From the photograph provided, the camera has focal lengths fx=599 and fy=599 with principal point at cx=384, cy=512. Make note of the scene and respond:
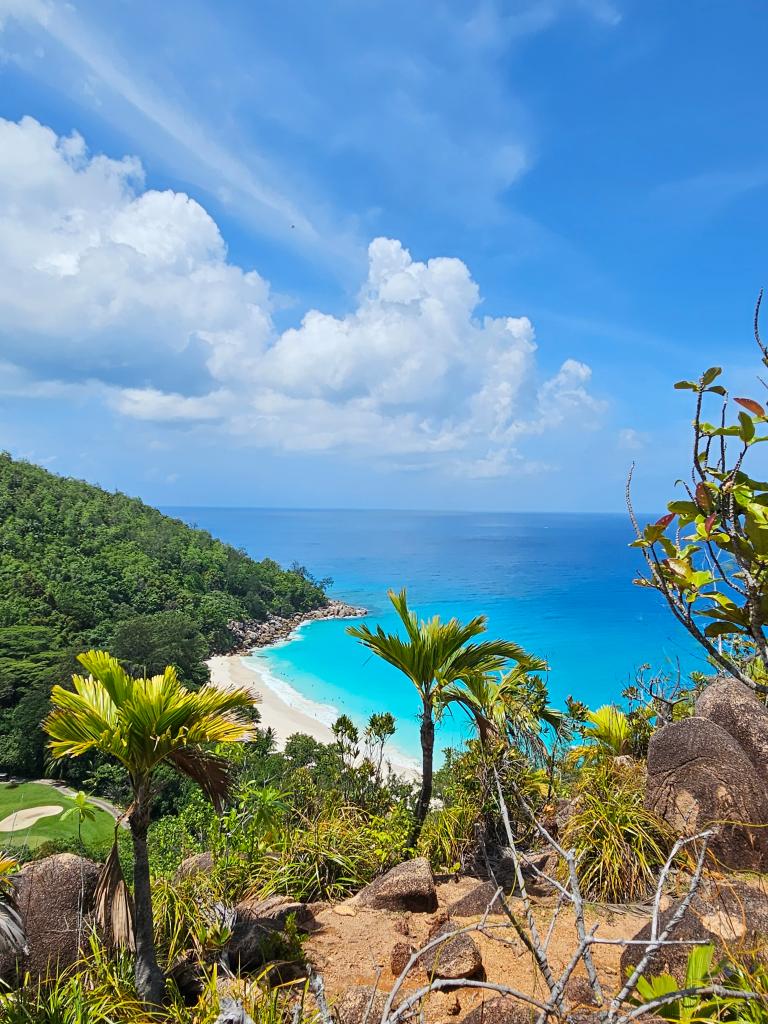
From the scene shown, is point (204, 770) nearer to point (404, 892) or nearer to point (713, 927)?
point (404, 892)

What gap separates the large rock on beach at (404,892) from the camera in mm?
5488

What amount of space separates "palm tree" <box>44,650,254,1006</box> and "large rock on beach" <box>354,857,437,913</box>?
211 cm

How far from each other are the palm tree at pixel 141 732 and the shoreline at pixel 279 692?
15884 millimetres

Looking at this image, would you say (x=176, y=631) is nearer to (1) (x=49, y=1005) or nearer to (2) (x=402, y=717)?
(2) (x=402, y=717)

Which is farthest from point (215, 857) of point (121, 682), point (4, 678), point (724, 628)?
point (4, 678)

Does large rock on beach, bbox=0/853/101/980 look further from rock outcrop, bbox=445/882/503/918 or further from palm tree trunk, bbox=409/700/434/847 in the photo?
palm tree trunk, bbox=409/700/434/847

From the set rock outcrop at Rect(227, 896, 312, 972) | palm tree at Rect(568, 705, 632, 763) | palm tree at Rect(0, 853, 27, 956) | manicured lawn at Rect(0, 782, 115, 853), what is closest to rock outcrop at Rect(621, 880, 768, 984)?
rock outcrop at Rect(227, 896, 312, 972)

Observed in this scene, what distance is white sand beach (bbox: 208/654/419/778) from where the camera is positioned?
102 feet

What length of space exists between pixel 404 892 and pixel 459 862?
4.84 feet

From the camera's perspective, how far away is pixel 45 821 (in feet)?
69.5

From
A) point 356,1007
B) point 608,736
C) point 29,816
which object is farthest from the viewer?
point 29,816

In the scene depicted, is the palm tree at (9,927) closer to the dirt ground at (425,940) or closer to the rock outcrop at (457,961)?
the dirt ground at (425,940)

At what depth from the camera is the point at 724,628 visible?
236cm

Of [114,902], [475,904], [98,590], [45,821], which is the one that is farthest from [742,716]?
[98,590]
